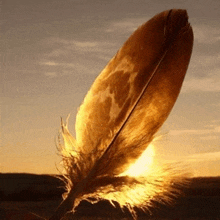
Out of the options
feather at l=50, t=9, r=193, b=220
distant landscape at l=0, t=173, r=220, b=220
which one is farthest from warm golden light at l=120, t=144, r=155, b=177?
distant landscape at l=0, t=173, r=220, b=220

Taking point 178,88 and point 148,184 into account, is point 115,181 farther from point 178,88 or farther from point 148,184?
point 178,88

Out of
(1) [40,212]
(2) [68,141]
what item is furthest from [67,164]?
(1) [40,212]

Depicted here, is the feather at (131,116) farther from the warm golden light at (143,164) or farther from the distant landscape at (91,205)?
the distant landscape at (91,205)

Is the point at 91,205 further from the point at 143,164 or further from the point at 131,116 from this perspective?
the point at 131,116

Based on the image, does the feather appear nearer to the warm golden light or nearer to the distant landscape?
the warm golden light

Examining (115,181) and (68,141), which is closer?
(115,181)

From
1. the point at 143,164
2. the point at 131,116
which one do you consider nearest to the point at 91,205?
the point at 143,164

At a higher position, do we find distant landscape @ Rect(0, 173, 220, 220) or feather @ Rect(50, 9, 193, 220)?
feather @ Rect(50, 9, 193, 220)
